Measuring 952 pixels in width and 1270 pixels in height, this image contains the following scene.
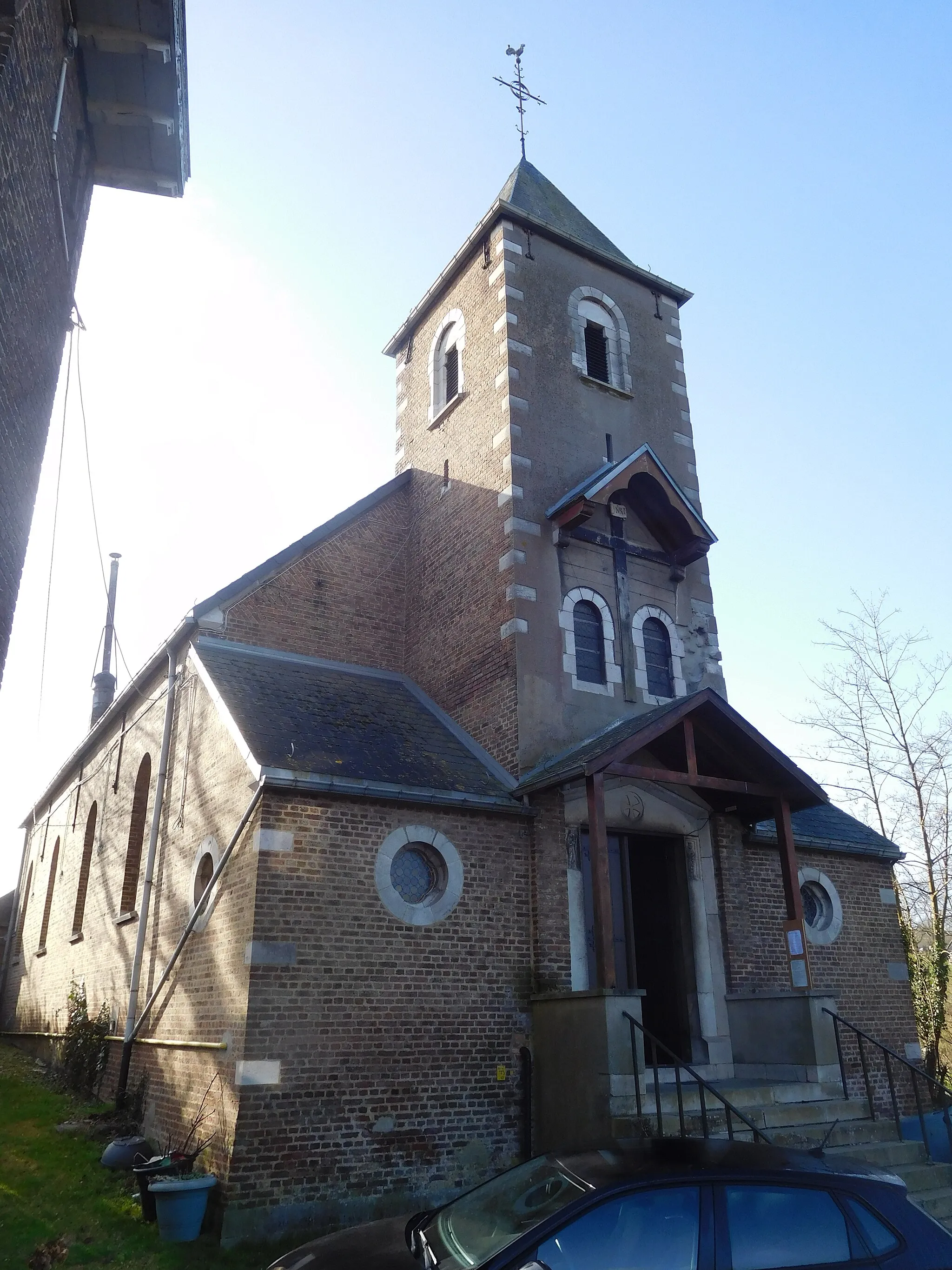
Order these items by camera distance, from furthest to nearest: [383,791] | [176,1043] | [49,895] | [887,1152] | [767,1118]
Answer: [49,895] < [176,1043] < [383,791] < [767,1118] < [887,1152]

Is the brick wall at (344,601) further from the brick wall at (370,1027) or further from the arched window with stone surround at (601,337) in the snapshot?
the brick wall at (370,1027)

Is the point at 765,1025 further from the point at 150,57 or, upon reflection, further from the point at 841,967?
the point at 150,57

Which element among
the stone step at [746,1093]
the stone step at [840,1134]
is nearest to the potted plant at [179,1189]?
the stone step at [746,1093]

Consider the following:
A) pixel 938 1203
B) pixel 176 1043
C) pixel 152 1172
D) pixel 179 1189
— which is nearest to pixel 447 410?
pixel 176 1043

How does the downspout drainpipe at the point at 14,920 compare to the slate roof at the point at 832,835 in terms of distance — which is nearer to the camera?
the slate roof at the point at 832,835

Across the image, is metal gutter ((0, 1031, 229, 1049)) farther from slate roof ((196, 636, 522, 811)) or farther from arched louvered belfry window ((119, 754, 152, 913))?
slate roof ((196, 636, 522, 811))

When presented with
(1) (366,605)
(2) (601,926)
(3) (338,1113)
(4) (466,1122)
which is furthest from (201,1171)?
(1) (366,605)

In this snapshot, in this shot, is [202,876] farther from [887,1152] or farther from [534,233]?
[534,233]

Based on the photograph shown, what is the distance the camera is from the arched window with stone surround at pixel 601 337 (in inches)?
597

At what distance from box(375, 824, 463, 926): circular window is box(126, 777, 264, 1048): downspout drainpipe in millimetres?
1381

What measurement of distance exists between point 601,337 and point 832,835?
8.47 meters

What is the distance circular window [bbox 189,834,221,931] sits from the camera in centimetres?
1040

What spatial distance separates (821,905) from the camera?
13.1 m

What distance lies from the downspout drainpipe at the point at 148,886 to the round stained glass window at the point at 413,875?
440 cm
